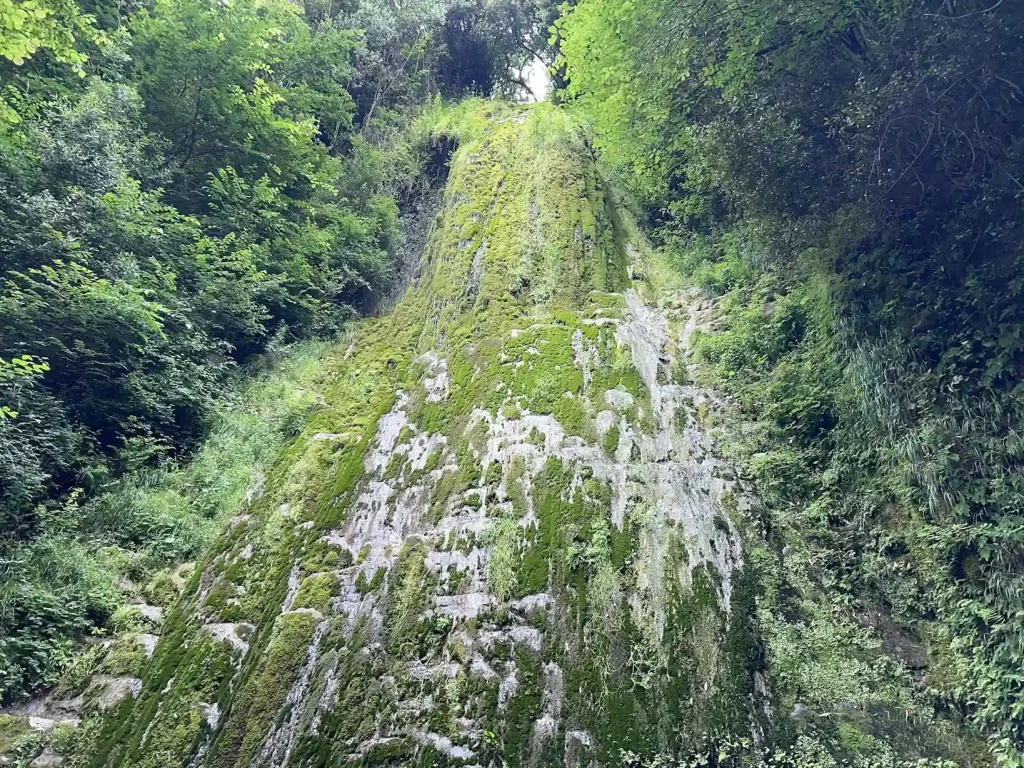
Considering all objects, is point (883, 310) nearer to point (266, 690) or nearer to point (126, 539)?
point (266, 690)

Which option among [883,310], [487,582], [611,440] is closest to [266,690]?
[487,582]

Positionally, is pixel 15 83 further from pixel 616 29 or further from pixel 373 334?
pixel 616 29

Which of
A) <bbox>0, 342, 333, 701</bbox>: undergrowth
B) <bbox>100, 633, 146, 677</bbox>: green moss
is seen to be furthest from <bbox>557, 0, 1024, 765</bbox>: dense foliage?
<bbox>0, 342, 333, 701</bbox>: undergrowth

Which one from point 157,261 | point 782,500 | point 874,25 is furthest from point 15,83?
point 782,500

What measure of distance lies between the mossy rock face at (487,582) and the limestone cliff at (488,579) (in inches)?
0.7

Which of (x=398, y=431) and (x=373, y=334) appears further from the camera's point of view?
(x=373, y=334)

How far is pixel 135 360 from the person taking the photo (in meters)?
6.79

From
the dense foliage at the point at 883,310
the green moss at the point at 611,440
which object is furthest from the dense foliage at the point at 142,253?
the dense foliage at the point at 883,310

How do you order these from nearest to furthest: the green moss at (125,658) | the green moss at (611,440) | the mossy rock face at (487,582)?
the mossy rock face at (487,582)
the green moss at (125,658)
the green moss at (611,440)

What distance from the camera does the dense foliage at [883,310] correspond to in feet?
13.5

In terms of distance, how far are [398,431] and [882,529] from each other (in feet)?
15.0

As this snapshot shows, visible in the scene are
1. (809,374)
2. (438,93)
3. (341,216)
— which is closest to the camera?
(809,374)

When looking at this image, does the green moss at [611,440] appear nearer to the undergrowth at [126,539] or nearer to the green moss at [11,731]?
the undergrowth at [126,539]

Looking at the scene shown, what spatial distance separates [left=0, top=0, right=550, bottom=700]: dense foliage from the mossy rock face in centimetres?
116
